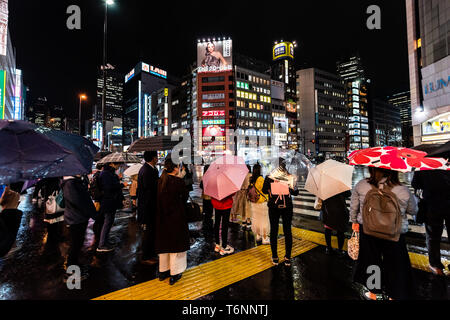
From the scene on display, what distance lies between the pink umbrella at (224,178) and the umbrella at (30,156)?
8.42ft

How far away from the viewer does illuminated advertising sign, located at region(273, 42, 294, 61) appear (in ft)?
313

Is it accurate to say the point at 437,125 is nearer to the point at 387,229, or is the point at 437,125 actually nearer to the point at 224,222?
the point at 387,229

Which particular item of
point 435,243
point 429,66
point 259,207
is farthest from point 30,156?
point 429,66

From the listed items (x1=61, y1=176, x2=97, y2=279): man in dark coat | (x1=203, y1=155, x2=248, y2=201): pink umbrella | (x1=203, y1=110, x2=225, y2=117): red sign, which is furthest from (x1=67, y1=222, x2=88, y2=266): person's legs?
(x1=203, y1=110, x2=225, y2=117): red sign

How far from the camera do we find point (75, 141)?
3.18 metres

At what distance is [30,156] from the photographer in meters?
2.37

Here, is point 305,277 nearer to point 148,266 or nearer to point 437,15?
point 148,266

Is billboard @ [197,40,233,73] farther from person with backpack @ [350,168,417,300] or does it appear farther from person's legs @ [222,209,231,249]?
person with backpack @ [350,168,417,300]

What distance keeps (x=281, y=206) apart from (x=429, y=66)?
98.8 feet

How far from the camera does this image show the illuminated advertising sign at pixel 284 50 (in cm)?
9544

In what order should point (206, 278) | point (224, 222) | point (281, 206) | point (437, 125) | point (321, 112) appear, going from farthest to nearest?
point (321, 112)
point (437, 125)
point (224, 222)
point (281, 206)
point (206, 278)

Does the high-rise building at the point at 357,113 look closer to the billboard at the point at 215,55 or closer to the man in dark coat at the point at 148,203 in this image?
the billboard at the point at 215,55
